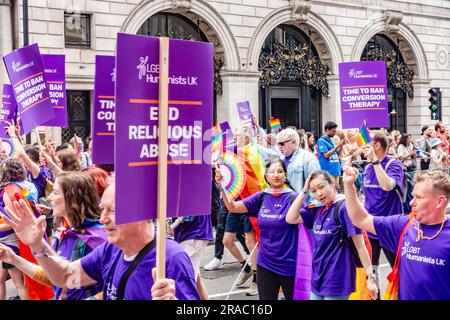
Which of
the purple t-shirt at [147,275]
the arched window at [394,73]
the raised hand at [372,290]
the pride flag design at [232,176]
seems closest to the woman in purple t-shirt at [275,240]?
the pride flag design at [232,176]

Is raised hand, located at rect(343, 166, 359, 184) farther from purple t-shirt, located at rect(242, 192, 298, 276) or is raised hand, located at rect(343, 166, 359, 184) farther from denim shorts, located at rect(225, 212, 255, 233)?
denim shorts, located at rect(225, 212, 255, 233)

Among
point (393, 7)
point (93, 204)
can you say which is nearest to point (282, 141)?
point (93, 204)

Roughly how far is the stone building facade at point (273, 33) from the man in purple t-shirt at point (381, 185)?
1191cm

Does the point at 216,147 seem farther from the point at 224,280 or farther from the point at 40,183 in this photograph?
the point at 40,183

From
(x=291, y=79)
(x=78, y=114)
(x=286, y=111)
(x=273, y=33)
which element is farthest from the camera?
(x=286, y=111)

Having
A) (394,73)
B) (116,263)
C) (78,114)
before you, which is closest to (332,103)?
(394,73)

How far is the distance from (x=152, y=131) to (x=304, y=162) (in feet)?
18.4

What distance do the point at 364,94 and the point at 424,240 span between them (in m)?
5.22

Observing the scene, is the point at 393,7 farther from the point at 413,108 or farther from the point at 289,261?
the point at 289,261

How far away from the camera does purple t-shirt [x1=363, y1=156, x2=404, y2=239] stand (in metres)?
8.16

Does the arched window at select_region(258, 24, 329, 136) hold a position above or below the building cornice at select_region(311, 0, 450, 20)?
below

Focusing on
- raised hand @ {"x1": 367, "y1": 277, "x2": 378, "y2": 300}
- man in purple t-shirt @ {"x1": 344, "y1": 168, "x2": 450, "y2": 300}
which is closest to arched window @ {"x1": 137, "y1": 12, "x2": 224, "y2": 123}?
raised hand @ {"x1": 367, "y1": 277, "x2": 378, "y2": 300}

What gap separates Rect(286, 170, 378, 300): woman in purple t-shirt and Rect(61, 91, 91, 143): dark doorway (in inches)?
568

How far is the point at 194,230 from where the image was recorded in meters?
8.10
